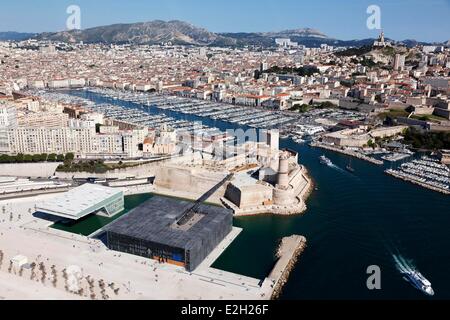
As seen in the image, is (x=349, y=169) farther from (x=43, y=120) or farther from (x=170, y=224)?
(x=43, y=120)

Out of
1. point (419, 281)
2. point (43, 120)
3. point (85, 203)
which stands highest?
point (43, 120)

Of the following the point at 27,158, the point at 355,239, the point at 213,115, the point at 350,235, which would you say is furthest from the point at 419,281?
the point at 213,115

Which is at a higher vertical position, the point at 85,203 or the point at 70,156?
the point at 70,156

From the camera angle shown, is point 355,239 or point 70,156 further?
point 70,156

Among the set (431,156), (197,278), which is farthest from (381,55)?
(197,278)

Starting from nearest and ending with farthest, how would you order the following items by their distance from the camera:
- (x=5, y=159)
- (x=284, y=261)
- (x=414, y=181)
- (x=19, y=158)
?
(x=284, y=261)
(x=414, y=181)
(x=5, y=159)
(x=19, y=158)

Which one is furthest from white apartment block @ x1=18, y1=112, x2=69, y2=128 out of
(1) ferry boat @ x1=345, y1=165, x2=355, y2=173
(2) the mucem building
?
(1) ferry boat @ x1=345, y1=165, x2=355, y2=173

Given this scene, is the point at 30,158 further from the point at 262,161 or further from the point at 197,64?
the point at 197,64
